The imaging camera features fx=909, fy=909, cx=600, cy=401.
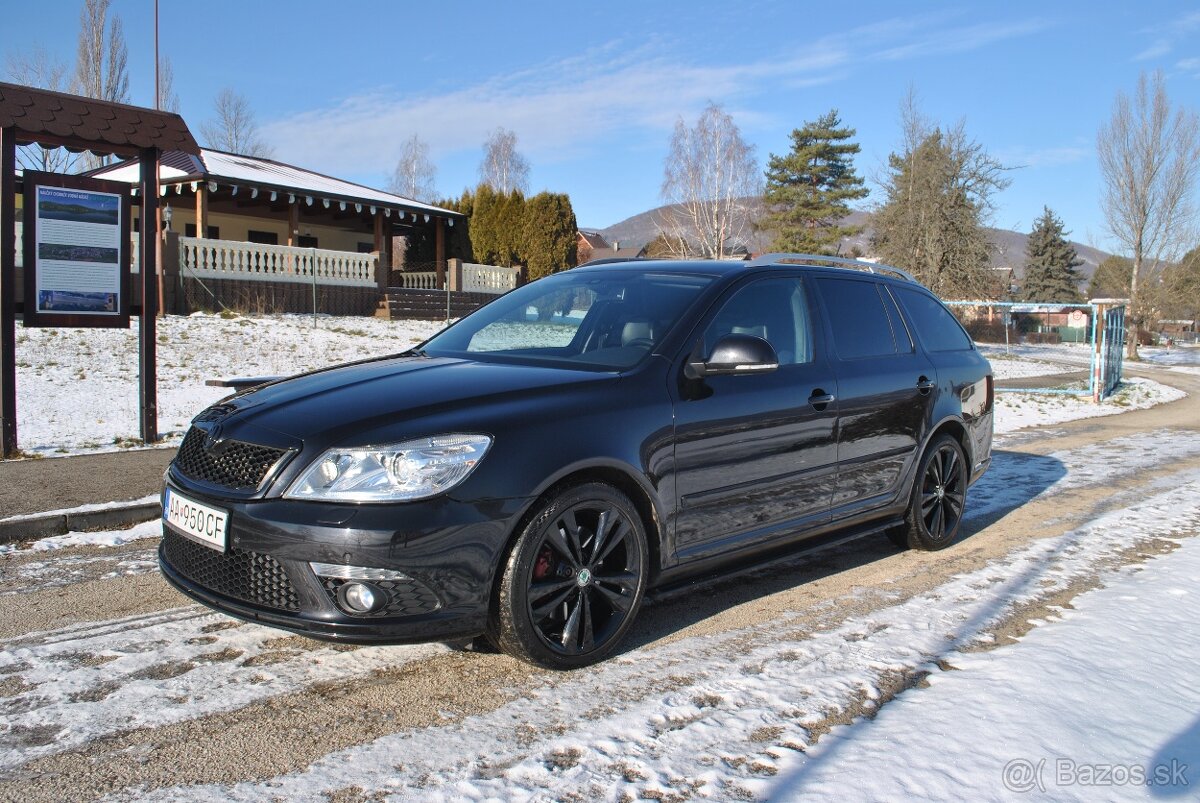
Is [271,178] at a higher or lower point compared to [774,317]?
higher

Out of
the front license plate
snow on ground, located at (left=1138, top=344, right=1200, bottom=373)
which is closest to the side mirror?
A: the front license plate

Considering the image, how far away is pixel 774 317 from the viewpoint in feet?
15.2

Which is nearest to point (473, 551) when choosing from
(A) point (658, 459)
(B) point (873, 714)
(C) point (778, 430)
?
(A) point (658, 459)

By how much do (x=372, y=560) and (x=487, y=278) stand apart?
89.6 ft

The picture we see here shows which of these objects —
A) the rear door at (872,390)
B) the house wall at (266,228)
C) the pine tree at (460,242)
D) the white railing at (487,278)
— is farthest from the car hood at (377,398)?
the pine tree at (460,242)

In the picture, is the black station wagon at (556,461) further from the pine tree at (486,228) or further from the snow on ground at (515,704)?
the pine tree at (486,228)

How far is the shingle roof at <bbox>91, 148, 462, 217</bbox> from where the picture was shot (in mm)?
23812

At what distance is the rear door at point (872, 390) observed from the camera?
4.83m

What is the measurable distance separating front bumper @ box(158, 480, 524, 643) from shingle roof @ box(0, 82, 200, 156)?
6.33 metres

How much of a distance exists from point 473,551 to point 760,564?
1698mm

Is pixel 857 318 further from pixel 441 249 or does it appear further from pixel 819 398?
pixel 441 249

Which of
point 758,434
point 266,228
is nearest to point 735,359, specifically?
point 758,434

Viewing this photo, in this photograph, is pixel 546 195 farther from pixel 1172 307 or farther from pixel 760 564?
pixel 1172 307

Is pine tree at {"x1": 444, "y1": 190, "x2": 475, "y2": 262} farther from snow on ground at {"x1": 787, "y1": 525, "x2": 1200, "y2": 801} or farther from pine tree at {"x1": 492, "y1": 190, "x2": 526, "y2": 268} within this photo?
snow on ground at {"x1": 787, "y1": 525, "x2": 1200, "y2": 801}
